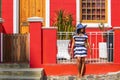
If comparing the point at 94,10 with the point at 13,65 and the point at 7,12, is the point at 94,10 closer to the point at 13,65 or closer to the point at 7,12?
the point at 7,12

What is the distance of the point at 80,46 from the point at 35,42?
5.34 feet

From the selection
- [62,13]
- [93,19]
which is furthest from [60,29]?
[93,19]

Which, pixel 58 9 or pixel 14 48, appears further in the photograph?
pixel 58 9

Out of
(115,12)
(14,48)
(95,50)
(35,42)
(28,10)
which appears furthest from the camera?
(28,10)

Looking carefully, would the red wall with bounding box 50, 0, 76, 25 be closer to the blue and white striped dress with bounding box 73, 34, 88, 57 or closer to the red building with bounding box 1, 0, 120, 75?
the red building with bounding box 1, 0, 120, 75

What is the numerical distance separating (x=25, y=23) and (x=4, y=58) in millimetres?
3691

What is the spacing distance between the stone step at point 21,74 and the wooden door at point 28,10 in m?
4.76

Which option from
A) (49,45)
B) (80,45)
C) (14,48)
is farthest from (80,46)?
(14,48)

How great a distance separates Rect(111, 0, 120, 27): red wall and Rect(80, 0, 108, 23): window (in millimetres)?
333

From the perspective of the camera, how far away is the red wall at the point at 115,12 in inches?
660

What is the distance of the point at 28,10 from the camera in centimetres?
1711

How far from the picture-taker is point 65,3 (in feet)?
55.5

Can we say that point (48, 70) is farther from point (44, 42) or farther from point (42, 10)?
point (42, 10)

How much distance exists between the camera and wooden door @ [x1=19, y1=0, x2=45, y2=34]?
17.1 meters
